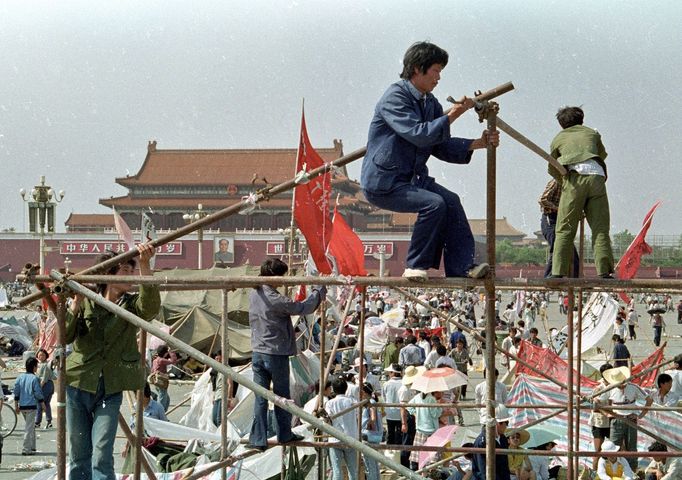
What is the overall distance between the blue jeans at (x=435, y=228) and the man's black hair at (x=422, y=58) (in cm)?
59

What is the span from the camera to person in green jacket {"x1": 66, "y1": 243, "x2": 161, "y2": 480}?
16.1ft

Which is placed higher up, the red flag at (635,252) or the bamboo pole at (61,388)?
the red flag at (635,252)

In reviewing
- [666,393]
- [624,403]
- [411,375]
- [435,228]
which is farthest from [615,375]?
[435,228]

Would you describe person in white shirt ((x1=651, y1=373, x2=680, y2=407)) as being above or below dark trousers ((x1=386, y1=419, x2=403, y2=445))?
above

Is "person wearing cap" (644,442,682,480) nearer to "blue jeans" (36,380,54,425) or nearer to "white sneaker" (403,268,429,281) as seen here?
"white sneaker" (403,268,429,281)

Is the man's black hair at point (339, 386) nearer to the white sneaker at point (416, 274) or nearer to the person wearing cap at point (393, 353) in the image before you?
the white sneaker at point (416, 274)

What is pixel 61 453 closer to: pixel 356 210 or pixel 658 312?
pixel 658 312

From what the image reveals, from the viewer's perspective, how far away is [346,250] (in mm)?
6168

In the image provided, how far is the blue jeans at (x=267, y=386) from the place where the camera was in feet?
18.0

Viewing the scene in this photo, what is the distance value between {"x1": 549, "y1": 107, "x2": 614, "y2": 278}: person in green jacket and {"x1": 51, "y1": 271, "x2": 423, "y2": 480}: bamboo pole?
149cm

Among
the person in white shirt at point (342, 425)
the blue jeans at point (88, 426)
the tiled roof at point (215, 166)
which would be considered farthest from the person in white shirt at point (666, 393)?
the tiled roof at point (215, 166)

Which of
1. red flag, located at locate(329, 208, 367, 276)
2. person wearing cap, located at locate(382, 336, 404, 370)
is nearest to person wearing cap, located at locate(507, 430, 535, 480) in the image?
red flag, located at locate(329, 208, 367, 276)

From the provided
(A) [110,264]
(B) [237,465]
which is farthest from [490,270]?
(B) [237,465]

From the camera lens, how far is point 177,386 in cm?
1862
